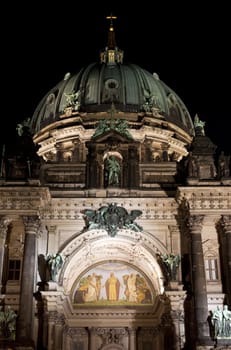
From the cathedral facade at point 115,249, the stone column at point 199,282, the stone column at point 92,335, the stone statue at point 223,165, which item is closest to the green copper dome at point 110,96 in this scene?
the cathedral facade at point 115,249

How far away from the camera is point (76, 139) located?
1522 inches

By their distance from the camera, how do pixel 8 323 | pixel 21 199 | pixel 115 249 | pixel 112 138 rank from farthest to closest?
pixel 112 138
pixel 115 249
pixel 21 199
pixel 8 323

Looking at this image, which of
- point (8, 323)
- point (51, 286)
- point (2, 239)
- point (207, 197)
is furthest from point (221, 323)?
point (2, 239)

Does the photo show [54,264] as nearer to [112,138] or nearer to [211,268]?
[211,268]

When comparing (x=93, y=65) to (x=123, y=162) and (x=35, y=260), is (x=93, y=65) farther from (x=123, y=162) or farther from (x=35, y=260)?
(x=35, y=260)

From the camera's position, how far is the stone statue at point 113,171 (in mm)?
30350

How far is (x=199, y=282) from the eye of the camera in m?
26.7

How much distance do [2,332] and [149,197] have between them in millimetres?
10080

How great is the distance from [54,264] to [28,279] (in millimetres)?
1584

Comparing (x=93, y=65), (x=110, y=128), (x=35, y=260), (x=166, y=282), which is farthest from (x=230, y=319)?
(x=93, y=65)

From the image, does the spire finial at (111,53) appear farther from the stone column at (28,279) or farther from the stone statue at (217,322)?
the stone statue at (217,322)

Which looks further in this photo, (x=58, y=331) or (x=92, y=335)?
(x=92, y=335)

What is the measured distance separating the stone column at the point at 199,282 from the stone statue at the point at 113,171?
188 inches

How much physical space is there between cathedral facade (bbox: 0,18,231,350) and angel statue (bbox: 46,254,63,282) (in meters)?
0.06
